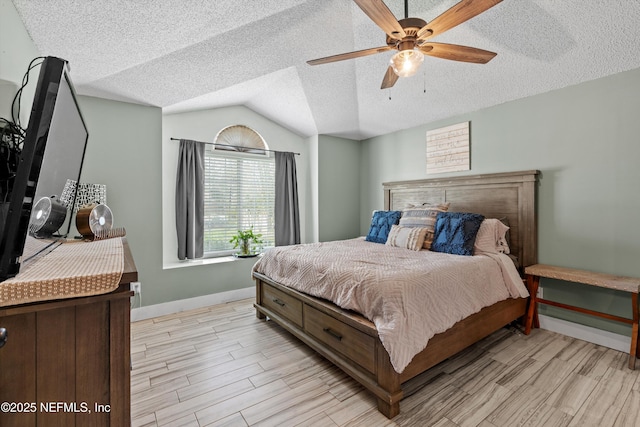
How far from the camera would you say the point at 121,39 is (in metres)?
2.09

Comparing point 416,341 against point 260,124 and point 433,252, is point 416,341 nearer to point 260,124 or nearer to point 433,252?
point 433,252

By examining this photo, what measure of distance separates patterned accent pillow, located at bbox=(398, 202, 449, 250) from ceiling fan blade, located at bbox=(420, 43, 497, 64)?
5.23 feet

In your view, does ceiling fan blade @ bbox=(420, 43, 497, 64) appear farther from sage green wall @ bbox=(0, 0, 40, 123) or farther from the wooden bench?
sage green wall @ bbox=(0, 0, 40, 123)

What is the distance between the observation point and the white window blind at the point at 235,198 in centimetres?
403

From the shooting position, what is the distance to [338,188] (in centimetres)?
482

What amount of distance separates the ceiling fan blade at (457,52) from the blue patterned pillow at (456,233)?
144 centimetres

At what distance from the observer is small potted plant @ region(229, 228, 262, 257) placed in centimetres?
405

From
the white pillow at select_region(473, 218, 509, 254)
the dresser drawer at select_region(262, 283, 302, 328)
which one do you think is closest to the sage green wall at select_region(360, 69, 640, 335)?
the white pillow at select_region(473, 218, 509, 254)

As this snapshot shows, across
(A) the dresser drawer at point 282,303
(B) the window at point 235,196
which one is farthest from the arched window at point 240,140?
(A) the dresser drawer at point 282,303

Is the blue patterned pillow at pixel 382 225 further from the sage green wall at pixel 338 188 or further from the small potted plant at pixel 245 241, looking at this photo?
the small potted plant at pixel 245 241

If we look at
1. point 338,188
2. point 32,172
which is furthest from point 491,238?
point 32,172

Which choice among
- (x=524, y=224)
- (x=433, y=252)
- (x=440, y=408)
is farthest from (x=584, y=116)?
(x=440, y=408)

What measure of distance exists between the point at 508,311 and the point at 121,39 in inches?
153

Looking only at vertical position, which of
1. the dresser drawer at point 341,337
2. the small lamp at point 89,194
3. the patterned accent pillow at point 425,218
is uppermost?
the small lamp at point 89,194
